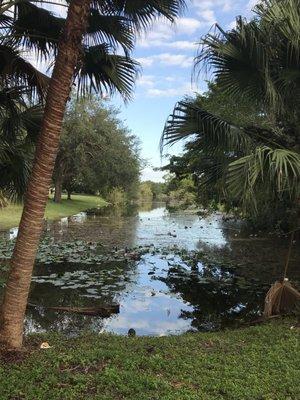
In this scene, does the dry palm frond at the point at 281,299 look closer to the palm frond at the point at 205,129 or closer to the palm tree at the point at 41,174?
the palm frond at the point at 205,129

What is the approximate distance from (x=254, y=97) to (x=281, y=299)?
3.28m

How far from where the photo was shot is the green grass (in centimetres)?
374

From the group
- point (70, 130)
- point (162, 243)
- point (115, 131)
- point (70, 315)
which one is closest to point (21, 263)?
point (70, 315)

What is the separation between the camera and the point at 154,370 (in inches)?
168

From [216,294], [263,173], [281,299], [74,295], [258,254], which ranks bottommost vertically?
[74,295]

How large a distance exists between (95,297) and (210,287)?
290 cm

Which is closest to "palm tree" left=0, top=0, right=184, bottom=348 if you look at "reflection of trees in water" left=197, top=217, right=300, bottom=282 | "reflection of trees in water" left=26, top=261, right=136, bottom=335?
"reflection of trees in water" left=26, top=261, right=136, bottom=335

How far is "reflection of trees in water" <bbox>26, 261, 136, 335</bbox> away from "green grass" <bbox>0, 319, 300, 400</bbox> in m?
1.85

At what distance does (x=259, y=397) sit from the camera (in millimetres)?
3787

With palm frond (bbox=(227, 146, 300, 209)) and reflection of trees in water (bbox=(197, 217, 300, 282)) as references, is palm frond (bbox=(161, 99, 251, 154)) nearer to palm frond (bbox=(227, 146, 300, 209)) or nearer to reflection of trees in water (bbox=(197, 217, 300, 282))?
palm frond (bbox=(227, 146, 300, 209))

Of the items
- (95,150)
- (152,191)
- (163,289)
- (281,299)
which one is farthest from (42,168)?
(152,191)

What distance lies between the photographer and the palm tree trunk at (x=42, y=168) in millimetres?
→ 4504

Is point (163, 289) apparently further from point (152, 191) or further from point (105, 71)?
point (152, 191)

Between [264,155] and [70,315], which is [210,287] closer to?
[70,315]
